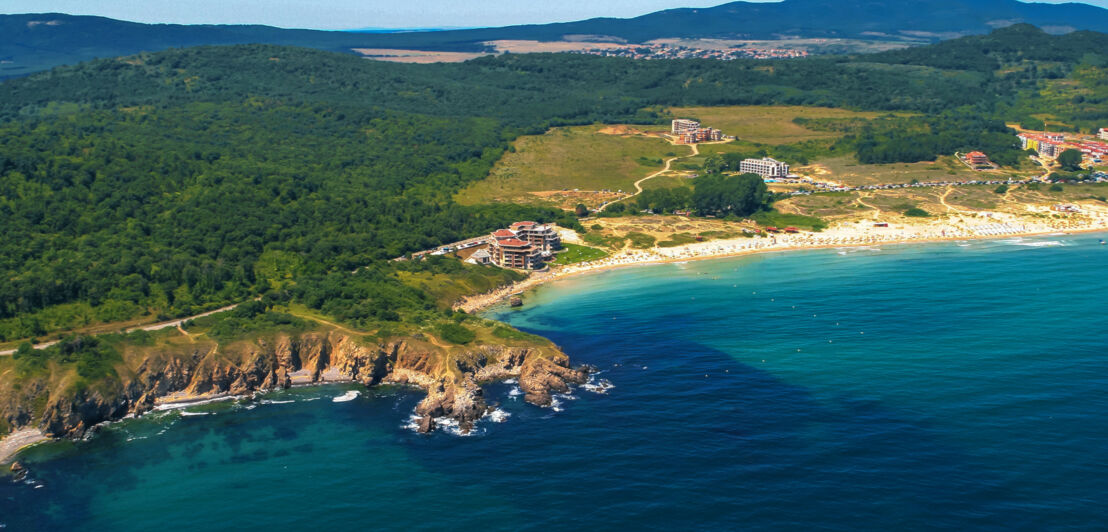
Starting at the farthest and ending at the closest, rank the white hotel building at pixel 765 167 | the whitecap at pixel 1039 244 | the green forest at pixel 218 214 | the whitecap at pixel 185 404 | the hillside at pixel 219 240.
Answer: the white hotel building at pixel 765 167 → the whitecap at pixel 1039 244 → the green forest at pixel 218 214 → the hillside at pixel 219 240 → the whitecap at pixel 185 404

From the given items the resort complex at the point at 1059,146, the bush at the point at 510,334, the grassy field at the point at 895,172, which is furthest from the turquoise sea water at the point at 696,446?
the resort complex at the point at 1059,146

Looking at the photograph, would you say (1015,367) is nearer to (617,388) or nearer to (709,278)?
(617,388)

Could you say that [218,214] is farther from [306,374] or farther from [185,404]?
[185,404]

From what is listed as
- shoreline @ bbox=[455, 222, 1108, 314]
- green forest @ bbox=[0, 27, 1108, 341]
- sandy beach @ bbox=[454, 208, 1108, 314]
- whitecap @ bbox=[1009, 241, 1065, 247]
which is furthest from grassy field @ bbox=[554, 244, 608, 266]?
whitecap @ bbox=[1009, 241, 1065, 247]

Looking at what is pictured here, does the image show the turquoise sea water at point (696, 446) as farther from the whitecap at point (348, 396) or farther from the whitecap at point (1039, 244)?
the whitecap at point (1039, 244)

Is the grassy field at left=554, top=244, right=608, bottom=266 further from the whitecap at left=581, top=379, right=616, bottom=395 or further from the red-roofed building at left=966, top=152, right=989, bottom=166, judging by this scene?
the red-roofed building at left=966, top=152, right=989, bottom=166

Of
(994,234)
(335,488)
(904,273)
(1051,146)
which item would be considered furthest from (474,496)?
(1051,146)
